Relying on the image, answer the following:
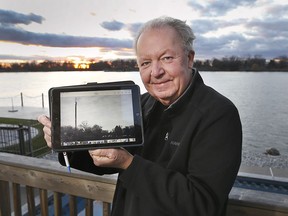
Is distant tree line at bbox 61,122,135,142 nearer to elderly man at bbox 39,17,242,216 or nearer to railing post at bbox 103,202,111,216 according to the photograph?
elderly man at bbox 39,17,242,216

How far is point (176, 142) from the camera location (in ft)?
3.13

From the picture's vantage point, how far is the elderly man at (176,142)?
83 centimetres

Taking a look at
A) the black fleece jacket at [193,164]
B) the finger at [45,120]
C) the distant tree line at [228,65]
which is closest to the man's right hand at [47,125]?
the finger at [45,120]

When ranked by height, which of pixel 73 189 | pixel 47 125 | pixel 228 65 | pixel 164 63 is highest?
pixel 228 65

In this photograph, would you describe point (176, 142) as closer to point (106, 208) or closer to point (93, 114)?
point (93, 114)

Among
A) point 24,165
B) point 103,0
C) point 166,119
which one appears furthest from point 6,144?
point 103,0

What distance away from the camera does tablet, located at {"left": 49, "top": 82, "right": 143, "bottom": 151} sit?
905 mm

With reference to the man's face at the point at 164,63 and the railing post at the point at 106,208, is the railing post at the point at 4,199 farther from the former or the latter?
the man's face at the point at 164,63

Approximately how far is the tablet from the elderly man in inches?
2.4

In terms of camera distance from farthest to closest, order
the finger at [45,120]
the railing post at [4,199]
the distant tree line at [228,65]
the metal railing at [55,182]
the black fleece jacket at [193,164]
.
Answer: the distant tree line at [228,65]
the railing post at [4,199]
the metal railing at [55,182]
the finger at [45,120]
the black fleece jacket at [193,164]

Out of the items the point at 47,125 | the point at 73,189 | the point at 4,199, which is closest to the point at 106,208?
the point at 73,189

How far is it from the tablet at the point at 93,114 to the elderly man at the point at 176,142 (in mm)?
61

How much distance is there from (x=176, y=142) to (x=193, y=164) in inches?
4.8

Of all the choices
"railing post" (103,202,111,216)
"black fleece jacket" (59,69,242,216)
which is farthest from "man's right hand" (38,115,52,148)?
"railing post" (103,202,111,216)
